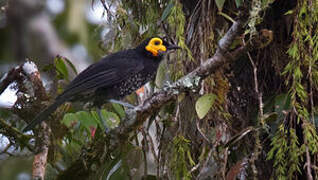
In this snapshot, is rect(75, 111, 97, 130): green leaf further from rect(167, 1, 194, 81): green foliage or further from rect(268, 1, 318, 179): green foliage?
rect(268, 1, 318, 179): green foliage

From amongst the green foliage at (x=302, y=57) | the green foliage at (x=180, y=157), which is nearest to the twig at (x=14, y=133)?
the green foliage at (x=180, y=157)

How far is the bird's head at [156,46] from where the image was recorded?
297 cm

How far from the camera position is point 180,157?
2.31m

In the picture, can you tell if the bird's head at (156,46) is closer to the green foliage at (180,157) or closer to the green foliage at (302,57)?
the green foliage at (180,157)

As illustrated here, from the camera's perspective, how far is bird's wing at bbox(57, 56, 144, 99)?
2.94 m

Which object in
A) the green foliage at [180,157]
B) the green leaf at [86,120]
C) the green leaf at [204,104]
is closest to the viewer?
the green leaf at [204,104]

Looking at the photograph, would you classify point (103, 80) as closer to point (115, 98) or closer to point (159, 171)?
point (115, 98)

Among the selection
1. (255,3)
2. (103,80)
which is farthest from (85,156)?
(255,3)

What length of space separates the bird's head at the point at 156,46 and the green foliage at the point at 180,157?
2.33 feet

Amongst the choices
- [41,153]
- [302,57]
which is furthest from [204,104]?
[41,153]

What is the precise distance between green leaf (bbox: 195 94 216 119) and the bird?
0.80 m

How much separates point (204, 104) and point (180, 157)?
0.35 metres

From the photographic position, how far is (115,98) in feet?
10.6

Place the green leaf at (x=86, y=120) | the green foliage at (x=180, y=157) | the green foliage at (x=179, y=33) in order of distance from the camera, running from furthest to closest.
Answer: the green leaf at (x=86, y=120) < the green foliage at (x=179, y=33) < the green foliage at (x=180, y=157)
